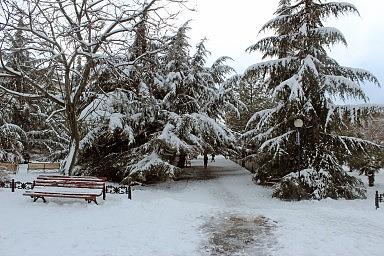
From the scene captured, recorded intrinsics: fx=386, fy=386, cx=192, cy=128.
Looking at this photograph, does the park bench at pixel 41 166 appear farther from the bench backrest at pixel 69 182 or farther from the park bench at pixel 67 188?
the bench backrest at pixel 69 182

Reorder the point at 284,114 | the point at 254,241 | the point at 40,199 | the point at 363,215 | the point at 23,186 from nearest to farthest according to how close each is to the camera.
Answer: the point at 254,241 < the point at 363,215 < the point at 40,199 < the point at 23,186 < the point at 284,114

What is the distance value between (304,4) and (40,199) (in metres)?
13.7

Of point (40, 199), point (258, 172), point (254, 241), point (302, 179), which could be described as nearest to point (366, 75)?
point (302, 179)

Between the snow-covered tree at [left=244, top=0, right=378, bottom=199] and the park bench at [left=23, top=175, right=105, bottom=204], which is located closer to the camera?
the park bench at [left=23, top=175, right=105, bottom=204]

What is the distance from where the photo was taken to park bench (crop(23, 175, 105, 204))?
40.4 ft

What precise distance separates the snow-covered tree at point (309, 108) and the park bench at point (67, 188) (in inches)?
300

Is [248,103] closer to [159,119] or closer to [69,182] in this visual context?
[159,119]

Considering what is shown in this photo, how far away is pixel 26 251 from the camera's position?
7.82m

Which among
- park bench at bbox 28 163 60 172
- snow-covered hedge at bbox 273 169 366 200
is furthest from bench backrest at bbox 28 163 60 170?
snow-covered hedge at bbox 273 169 366 200

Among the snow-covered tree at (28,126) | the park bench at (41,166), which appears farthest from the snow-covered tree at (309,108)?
the snow-covered tree at (28,126)

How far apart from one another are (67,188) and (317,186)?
9.75 metres

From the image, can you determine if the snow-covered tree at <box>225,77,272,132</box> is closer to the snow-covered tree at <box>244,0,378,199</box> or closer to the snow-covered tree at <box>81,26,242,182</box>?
the snow-covered tree at <box>81,26,242,182</box>

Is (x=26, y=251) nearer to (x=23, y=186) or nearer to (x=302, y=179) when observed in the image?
(x=23, y=186)

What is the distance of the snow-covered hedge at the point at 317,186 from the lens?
15.6 meters
